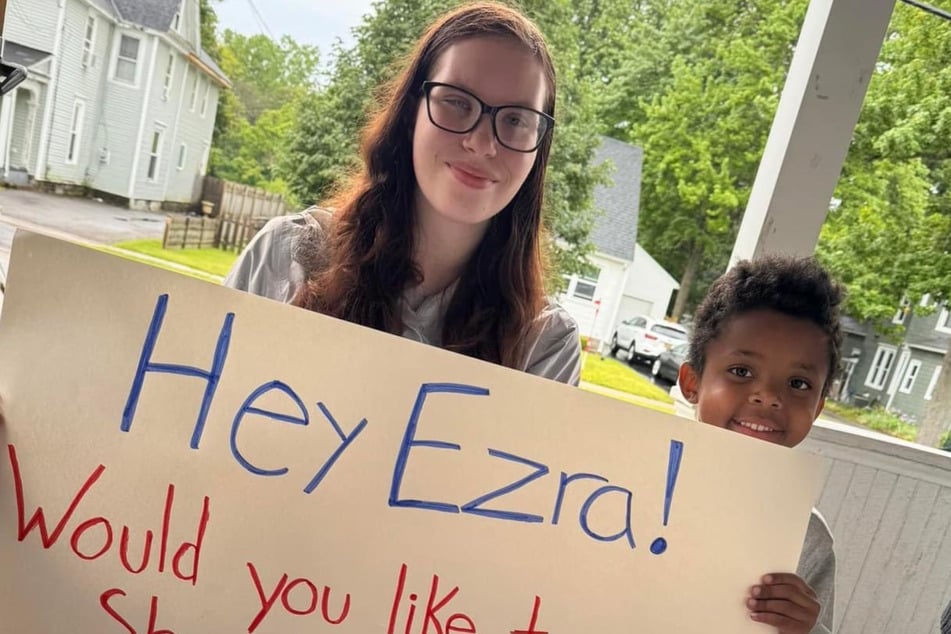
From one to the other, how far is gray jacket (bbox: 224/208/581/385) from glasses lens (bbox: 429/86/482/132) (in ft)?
0.78

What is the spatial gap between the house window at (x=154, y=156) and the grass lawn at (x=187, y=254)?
314 millimetres

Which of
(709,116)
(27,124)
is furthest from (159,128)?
(709,116)

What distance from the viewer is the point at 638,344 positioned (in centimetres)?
277

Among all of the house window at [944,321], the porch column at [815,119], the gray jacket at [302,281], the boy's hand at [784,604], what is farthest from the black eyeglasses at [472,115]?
the house window at [944,321]

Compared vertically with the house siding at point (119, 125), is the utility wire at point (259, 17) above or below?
above

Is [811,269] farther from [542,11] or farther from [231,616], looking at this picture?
[542,11]

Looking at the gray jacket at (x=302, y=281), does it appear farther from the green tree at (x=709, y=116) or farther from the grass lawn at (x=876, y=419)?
the grass lawn at (x=876, y=419)

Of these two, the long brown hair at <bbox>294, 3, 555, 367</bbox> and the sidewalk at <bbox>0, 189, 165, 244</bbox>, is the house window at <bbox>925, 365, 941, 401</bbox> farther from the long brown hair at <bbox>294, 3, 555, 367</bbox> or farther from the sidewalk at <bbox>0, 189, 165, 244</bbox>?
the sidewalk at <bbox>0, 189, 165, 244</bbox>

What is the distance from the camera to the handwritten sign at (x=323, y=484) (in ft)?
1.95

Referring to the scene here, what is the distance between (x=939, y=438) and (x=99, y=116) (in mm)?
3483

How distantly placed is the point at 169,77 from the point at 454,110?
91.0 inches

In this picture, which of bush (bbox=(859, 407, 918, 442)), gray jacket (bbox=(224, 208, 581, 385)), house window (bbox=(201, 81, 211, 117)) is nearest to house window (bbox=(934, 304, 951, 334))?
bush (bbox=(859, 407, 918, 442))

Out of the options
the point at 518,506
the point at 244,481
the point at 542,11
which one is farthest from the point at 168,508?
the point at 542,11

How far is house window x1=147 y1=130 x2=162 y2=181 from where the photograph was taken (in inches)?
99.8
